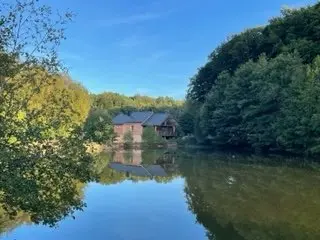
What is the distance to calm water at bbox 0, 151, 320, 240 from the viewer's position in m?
12.3

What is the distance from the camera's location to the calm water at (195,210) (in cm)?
1227

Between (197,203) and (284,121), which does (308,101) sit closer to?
(284,121)

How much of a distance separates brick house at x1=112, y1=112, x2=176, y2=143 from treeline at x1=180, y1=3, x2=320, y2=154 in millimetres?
18933


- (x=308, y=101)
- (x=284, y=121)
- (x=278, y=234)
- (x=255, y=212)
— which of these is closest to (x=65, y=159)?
(x=278, y=234)

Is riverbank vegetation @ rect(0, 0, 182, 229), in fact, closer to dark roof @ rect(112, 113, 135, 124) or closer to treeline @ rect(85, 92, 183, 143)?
treeline @ rect(85, 92, 183, 143)

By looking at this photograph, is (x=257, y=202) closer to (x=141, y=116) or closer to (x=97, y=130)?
(x=97, y=130)

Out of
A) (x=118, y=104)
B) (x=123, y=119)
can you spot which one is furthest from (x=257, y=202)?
(x=118, y=104)

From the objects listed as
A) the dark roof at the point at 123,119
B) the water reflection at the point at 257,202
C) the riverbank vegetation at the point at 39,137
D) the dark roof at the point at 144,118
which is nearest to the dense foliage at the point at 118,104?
the dark roof at the point at 123,119

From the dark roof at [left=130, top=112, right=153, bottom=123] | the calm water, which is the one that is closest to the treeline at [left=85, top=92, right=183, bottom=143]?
the dark roof at [left=130, top=112, right=153, bottom=123]

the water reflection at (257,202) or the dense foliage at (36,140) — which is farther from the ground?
the dense foliage at (36,140)

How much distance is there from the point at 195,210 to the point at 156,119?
71.3 metres

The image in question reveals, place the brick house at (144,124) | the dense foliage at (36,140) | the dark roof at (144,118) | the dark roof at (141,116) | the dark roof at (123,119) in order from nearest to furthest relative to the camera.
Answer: the dense foliage at (36,140), the brick house at (144,124), the dark roof at (144,118), the dark roof at (141,116), the dark roof at (123,119)

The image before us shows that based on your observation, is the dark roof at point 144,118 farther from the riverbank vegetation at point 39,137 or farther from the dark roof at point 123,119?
the riverbank vegetation at point 39,137

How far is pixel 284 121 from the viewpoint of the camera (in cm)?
3612
